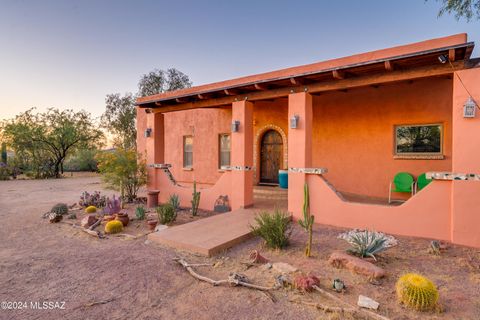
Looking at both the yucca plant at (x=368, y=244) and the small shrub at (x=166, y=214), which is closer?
the yucca plant at (x=368, y=244)

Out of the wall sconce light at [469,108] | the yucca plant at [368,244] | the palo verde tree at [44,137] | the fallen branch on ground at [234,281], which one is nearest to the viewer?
the fallen branch on ground at [234,281]

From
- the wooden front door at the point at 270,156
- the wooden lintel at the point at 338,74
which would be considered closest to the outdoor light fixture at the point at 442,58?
the wooden lintel at the point at 338,74

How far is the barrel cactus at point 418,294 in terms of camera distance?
9.48ft

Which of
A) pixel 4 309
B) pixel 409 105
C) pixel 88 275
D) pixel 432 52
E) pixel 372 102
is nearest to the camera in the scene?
pixel 4 309

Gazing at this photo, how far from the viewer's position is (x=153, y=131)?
9711mm

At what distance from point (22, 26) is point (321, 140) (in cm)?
1341

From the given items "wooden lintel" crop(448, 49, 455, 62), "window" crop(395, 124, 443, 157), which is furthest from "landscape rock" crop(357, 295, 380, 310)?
"window" crop(395, 124, 443, 157)

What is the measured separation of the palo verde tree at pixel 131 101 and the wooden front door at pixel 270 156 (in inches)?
690

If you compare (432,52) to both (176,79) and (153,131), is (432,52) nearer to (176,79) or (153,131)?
(153,131)

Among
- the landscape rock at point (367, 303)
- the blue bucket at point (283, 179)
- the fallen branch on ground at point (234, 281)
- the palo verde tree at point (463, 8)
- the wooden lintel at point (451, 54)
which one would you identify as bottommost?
the fallen branch on ground at point (234, 281)

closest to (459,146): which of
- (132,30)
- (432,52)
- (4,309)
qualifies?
(432,52)

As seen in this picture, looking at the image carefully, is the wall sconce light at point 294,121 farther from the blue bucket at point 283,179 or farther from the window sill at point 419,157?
the window sill at point 419,157

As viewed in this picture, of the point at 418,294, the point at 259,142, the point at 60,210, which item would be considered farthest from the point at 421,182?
the point at 60,210

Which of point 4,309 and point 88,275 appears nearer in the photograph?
point 4,309
